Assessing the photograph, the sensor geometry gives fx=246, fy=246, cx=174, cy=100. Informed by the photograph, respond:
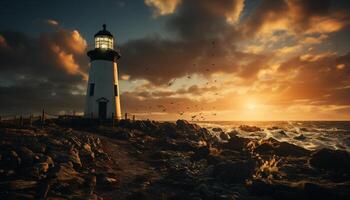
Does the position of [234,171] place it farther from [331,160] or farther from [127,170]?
[331,160]

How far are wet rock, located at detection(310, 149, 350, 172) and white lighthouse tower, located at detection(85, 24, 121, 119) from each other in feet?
72.8

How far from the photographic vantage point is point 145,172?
51.5 feet

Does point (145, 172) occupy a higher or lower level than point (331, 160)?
lower

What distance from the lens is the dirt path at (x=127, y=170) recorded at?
12.0 metres

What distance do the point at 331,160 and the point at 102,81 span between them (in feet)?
83.9

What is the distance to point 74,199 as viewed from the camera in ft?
31.0

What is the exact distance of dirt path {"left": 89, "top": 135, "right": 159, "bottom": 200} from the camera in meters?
12.0

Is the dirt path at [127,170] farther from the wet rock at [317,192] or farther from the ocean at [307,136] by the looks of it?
the ocean at [307,136]

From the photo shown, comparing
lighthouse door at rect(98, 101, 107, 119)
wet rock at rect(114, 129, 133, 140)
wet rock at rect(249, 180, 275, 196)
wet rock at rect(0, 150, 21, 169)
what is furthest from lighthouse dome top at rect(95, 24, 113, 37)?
wet rock at rect(249, 180, 275, 196)

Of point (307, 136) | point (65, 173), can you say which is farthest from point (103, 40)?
point (307, 136)

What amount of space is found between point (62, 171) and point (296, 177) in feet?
46.0

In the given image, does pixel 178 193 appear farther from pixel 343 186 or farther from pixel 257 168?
pixel 343 186

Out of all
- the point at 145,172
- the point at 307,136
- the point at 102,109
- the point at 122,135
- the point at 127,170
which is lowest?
the point at 145,172

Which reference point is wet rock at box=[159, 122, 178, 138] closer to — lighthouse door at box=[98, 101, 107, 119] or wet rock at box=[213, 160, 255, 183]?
lighthouse door at box=[98, 101, 107, 119]
